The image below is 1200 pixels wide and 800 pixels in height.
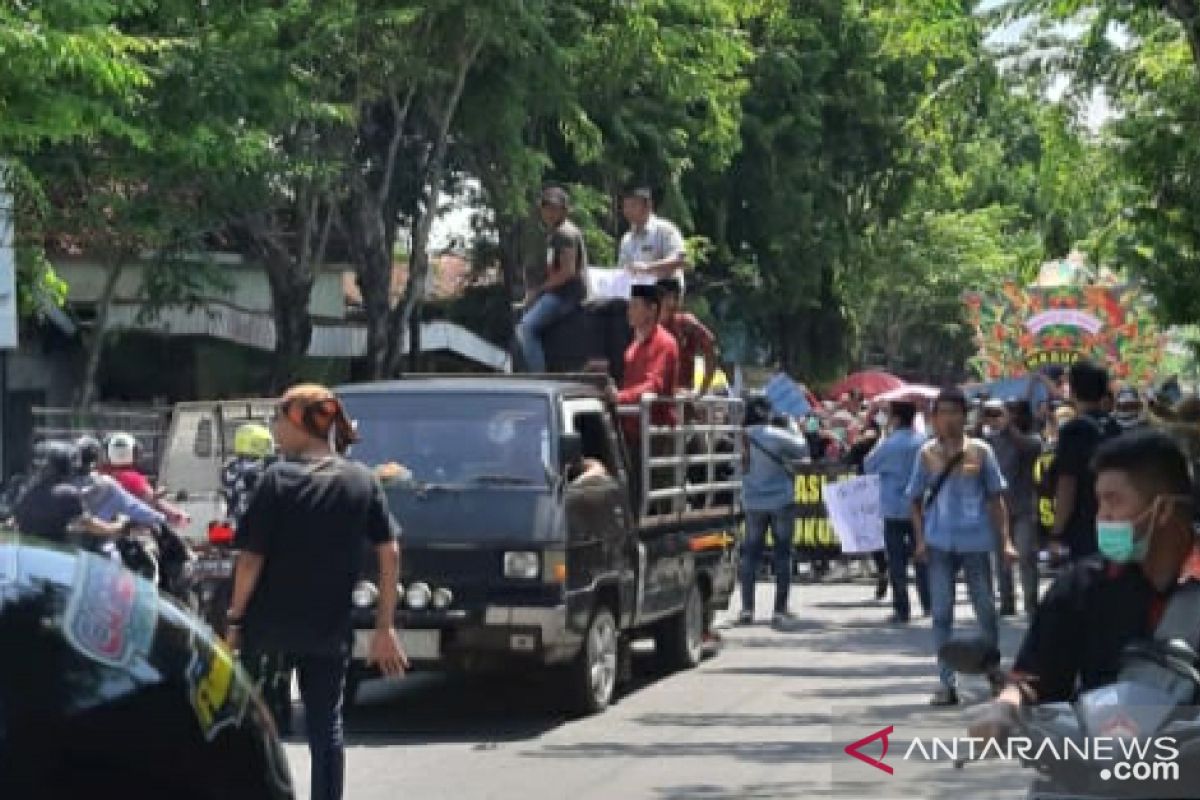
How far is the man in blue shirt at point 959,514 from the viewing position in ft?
47.1

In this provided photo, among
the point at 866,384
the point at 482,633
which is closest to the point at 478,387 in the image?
the point at 482,633

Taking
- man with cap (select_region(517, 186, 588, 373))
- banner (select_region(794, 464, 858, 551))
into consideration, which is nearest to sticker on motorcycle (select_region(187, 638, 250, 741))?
man with cap (select_region(517, 186, 588, 373))

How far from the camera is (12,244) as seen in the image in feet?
72.9

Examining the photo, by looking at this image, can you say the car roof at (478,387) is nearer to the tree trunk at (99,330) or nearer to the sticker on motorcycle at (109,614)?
the sticker on motorcycle at (109,614)

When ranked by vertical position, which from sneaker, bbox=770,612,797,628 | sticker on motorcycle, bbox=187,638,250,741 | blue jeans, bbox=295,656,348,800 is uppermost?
sticker on motorcycle, bbox=187,638,250,741

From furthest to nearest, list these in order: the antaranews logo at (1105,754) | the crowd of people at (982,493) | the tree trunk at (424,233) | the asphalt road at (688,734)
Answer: the tree trunk at (424,233), the asphalt road at (688,734), the crowd of people at (982,493), the antaranews logo at (1105,754)

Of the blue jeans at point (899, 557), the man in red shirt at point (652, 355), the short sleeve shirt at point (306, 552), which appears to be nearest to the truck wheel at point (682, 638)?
the man in red shirt at point (652, 355)

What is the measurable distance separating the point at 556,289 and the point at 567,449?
11.4ft

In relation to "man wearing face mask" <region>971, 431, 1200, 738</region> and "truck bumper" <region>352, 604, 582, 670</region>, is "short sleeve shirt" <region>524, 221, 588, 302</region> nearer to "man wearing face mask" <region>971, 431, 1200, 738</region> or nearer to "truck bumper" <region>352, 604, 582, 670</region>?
"truck bumper" <region>352, 604, 582, 670</region>

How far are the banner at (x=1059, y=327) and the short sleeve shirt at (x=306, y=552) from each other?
36605 millimetres

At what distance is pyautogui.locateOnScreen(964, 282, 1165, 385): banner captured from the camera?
4588 cm

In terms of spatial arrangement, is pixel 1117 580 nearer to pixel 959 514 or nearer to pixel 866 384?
pixel 959 514

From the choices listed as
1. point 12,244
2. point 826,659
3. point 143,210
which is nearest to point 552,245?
point 826,659

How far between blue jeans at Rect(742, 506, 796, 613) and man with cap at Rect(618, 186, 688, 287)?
12.2ft
